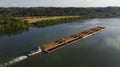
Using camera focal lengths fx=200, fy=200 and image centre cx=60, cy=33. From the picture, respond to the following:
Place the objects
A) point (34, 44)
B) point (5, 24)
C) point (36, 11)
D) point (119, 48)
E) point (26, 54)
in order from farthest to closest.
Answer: point (36, 11), point (5, 24), point (34, 44), point (119, 48), point (26, 54)

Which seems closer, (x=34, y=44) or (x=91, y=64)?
(x=91, y=64)

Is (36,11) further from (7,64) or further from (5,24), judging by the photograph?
(7,64)

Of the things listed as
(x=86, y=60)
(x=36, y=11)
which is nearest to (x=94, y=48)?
(x=86, y=60)

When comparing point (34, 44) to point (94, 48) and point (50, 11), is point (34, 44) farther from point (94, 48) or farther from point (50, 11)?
point (50, 11)

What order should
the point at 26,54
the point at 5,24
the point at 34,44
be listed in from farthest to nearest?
the point at 5,24 < the point at 34,44 < the point at 26,54

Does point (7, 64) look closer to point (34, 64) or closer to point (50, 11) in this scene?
point (34, 64)

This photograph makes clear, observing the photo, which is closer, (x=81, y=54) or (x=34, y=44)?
(x=81, y=54)

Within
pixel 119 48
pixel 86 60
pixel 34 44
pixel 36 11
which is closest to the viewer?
pixel 86 60

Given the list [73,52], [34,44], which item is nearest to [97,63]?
[73,52]

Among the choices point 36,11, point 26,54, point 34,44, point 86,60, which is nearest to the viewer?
point 86,60
